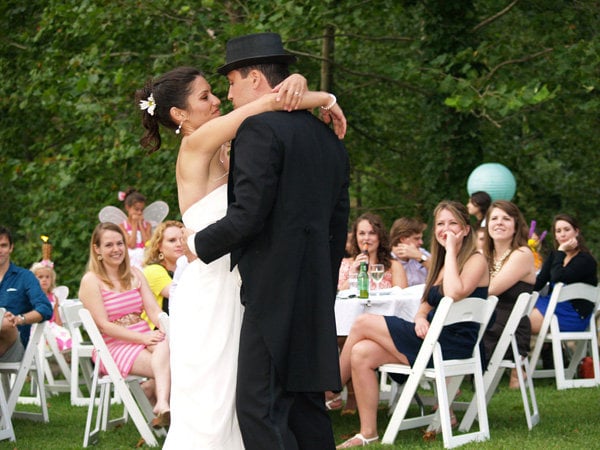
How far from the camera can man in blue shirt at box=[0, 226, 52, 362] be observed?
7.47 meters

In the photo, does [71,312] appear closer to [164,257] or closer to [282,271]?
[164,257]

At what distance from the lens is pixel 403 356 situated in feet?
20.6

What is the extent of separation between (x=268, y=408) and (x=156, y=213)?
8.38m

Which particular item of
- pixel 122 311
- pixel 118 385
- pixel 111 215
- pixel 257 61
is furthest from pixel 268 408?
pixel 111 215

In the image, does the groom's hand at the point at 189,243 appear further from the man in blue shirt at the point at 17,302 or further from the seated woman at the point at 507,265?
the man in blue shirt at the point at 17,302

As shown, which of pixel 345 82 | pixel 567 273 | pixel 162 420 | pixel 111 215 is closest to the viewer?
pixel 162 420

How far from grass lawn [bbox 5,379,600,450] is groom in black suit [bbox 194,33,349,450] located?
8.32 ft

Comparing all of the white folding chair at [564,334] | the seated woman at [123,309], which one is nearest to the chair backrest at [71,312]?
the seated woman at [123,309]

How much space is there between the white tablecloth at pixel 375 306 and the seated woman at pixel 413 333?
28 centimetres

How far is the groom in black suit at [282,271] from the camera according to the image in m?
3.48

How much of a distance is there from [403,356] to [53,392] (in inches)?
181

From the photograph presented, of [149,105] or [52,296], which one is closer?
[149,105]

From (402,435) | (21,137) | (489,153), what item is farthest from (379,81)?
(402,435)

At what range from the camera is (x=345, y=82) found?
15.5m
